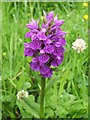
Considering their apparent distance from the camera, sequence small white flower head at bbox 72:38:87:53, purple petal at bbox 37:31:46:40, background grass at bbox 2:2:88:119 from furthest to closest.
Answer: small white flower head at bbox 72:38:87:53 → background grass at bbox 2:2:88:119 → purple petal at bbox 37:31:46:40

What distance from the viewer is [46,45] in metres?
1.26

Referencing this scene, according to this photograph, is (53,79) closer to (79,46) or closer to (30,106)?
(30,106)

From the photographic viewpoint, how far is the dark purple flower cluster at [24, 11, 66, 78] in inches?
49.6

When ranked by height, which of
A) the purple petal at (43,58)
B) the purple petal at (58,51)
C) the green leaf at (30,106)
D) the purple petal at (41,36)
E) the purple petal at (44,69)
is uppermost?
the purple petal at (41,36)

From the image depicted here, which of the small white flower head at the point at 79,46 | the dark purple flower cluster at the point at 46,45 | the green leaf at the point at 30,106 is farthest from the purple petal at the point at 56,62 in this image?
the small white flower head at the point at 79,46

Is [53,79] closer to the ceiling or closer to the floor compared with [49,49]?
closer to the floor

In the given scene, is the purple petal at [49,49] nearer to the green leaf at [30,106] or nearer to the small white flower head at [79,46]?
the green leaf at [30,106]

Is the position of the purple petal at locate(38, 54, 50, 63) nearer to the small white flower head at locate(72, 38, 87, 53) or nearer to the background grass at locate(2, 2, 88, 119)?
the background grass at locate(2, 2, 88, 119)

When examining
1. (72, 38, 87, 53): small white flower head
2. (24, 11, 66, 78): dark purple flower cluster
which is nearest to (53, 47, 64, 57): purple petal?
(24, 11, 66, 78): dark purple flower cluster

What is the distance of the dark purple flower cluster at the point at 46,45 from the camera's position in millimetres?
1260

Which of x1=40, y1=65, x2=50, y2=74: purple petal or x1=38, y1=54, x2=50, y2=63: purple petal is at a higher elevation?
x1=38, y1=54, x2=50, y2=63: purple petal

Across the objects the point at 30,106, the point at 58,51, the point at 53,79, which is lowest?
the point at 30,106

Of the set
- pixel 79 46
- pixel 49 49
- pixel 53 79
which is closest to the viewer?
pixel 49 49

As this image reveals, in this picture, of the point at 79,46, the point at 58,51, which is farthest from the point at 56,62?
the point at 79,46
